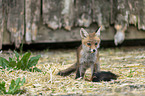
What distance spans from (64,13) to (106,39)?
1199 mm

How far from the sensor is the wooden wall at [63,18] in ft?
15.7

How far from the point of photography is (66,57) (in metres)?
4.61

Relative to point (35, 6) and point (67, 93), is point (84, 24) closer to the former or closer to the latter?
point (35, 6)

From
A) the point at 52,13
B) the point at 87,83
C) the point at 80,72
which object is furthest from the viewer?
the point at 52,13

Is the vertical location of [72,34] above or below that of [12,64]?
above

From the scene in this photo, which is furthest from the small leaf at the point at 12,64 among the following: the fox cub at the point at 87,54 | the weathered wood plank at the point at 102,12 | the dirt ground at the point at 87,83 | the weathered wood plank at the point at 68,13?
the weathered wood plank at the point at 102,12

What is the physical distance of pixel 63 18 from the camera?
4945mm

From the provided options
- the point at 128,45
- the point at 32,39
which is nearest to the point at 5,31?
the point at 32,39

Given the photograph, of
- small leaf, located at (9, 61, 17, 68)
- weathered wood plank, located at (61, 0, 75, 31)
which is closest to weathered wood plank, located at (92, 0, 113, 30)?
weathered wood plank, located at (61, 0, 75, 31)

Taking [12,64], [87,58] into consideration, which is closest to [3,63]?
[12,64]

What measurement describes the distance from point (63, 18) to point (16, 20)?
108 centimetres

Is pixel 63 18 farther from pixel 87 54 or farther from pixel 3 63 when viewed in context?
pixel 3 63

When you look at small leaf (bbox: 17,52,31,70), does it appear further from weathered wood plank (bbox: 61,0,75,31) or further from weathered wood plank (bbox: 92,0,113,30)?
weathered wood plank (bbox: 92,0,113,30)

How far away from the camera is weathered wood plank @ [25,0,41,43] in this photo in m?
4.81
